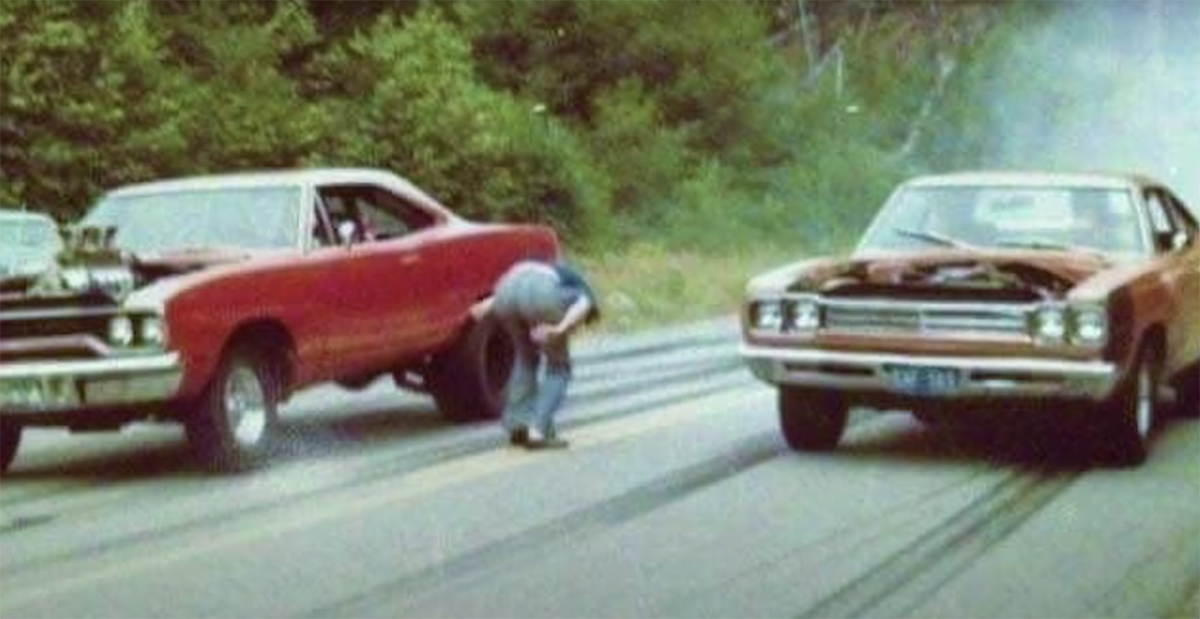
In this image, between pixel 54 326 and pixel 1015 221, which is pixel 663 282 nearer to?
pixel 1015 221

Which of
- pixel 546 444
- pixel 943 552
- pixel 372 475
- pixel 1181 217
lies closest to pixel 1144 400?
pixel 1181 217

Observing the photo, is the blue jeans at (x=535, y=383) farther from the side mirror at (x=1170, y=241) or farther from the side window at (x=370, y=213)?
the side mirror at (x=1170, y=241)

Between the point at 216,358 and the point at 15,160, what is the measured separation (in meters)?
5.53

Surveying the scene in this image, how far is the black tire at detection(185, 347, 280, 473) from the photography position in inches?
304

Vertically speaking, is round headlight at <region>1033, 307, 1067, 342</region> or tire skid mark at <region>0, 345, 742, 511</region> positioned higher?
round headlight at <region>1033, 307, 1067, 342</region>

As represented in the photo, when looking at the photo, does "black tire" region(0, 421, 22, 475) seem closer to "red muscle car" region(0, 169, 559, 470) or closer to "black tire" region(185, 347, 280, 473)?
"red muscle car" region(0, 169, 559, 470)

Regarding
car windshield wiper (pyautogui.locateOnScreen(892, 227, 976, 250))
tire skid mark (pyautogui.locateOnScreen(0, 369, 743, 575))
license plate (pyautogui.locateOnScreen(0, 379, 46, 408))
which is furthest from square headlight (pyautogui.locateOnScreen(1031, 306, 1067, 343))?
license plate (pyautogui.locateOnScreen(0, 379, 46, 408))

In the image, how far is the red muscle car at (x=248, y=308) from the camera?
745 cm

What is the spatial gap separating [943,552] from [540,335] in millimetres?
2970

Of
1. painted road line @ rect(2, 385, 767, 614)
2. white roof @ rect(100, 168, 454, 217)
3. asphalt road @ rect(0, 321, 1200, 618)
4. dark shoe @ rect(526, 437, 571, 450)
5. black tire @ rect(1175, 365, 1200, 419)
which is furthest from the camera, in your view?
black tire @ rect(1175, 365, 1200, 419)

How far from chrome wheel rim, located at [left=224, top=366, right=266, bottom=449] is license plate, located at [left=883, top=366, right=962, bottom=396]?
265 centimetres

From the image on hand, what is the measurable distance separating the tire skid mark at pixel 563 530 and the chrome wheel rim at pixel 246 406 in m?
1.84

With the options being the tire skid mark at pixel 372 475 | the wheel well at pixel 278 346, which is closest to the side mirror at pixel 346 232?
the wheel well at pixel 278 346

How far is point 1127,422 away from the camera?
7.49 metres
